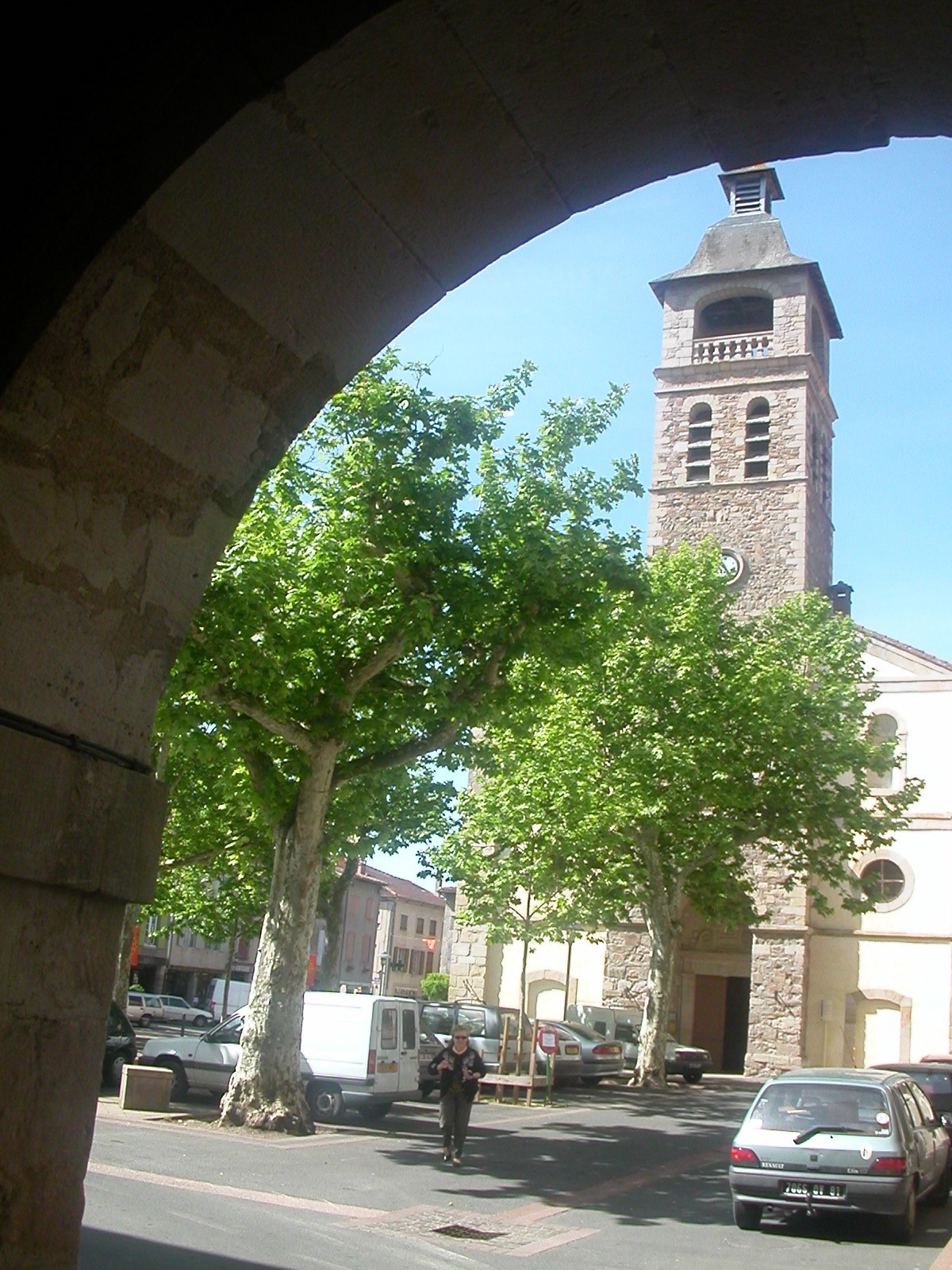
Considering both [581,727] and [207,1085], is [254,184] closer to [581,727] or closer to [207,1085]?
[207,1085]

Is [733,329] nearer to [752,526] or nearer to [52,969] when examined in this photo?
[752,526]

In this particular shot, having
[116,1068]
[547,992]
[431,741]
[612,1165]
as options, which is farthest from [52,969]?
[547,992]

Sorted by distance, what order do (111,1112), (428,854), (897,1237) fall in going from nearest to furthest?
(897,1237), (111,1112), (428,854)

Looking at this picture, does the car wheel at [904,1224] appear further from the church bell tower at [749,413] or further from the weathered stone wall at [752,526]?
the church bell tower at [749,413]

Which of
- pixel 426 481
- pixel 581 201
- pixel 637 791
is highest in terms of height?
pixel 426 481

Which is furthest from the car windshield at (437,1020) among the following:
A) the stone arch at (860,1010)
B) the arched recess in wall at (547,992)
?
the stone arch at (860,1010)

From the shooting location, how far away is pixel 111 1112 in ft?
Answer: 60.1

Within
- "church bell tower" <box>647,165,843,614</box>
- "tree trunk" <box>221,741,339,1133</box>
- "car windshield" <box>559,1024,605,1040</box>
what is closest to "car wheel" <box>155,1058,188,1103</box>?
"tree trunk" <box>221,741,339,1133</box>

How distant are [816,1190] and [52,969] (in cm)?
1093

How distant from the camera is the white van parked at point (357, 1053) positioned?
20031mm

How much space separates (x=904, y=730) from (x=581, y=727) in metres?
14.4

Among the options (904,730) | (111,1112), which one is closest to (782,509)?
(904,730)

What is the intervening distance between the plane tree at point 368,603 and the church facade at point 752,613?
2235 centimetres

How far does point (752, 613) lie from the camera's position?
43.5 m
